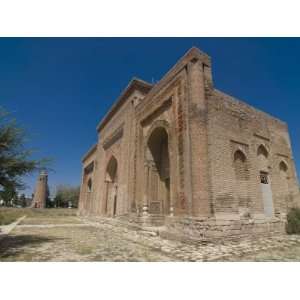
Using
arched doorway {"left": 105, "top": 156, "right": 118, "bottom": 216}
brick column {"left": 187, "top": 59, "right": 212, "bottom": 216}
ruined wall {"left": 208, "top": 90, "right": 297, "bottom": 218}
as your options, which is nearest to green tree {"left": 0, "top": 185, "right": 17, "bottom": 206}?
brick column {"left": 187, "top": 59, "right": 212, "bottom": 216}

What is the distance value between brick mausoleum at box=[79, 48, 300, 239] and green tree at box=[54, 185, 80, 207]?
155 ft

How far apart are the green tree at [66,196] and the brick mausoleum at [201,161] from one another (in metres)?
47.1

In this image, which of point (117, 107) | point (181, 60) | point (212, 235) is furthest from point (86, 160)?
point (212, 235)

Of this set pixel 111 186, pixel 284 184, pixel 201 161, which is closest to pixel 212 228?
pixel 201 161

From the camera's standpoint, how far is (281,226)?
8.86m

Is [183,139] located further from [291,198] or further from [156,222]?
[291,198]

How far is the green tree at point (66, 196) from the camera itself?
56062 mm

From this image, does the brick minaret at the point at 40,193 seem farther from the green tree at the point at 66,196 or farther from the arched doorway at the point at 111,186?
the arched doorway at the point at 111,186

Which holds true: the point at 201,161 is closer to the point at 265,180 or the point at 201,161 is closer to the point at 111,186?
the point at 265,180

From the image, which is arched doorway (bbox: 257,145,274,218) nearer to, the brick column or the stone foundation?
the stone foundation

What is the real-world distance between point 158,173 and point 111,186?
300 inches

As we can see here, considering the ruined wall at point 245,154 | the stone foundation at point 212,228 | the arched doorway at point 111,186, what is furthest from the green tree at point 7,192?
the arched doorway at point 111,186

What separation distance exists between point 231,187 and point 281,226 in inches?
139

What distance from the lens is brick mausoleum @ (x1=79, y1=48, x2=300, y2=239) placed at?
699 cm
